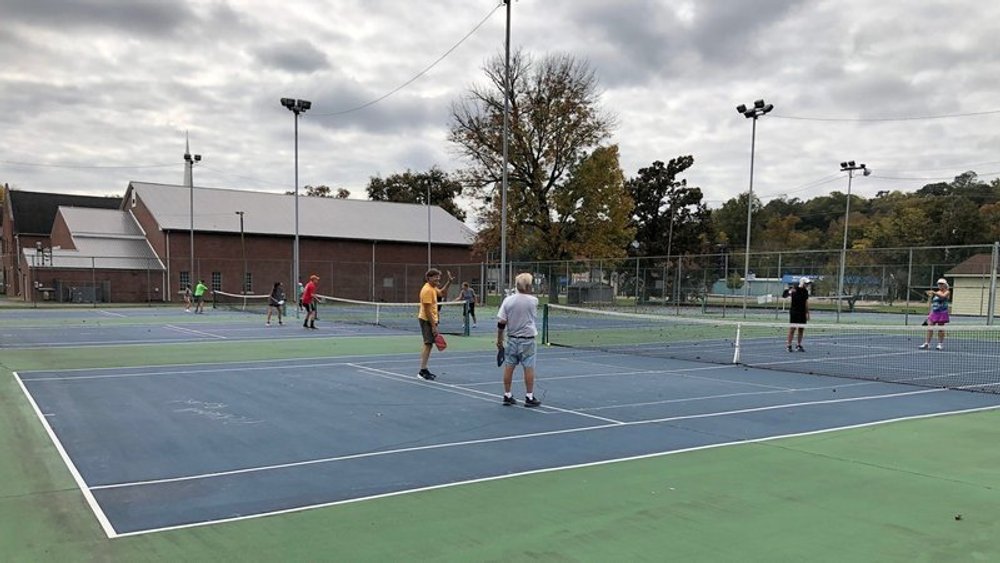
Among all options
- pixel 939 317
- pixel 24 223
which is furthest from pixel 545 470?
pixel 24 223

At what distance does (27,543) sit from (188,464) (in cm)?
200

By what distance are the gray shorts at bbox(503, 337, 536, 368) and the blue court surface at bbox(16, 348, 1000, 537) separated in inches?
25.4

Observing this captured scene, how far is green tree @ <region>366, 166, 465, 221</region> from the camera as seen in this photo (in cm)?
8244

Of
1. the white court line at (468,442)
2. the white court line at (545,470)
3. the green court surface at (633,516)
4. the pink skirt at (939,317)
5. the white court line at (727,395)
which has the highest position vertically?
the pink skirt at (939,317)

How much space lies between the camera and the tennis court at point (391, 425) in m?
5.48

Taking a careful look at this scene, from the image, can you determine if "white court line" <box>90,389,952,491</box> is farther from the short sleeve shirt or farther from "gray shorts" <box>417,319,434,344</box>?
"gray shorts" <box>417,319,434,344</box>

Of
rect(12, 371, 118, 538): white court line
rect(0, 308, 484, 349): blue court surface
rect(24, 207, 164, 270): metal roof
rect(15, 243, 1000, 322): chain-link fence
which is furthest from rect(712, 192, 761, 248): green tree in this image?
rect(12, 371, 118, 538): white court line

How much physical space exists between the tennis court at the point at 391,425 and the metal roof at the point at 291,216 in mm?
37767

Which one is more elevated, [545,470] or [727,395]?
[545,470]

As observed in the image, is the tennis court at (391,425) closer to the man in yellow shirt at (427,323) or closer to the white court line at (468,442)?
the white court line at (468,442)

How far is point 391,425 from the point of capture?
27.1ft

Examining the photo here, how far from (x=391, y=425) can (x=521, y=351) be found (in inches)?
82.4

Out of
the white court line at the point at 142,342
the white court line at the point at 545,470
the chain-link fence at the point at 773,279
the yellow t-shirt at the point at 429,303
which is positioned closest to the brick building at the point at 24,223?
the chain-link fence at the point at 773,279

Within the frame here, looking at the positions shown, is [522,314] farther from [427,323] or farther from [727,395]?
[727,395]
